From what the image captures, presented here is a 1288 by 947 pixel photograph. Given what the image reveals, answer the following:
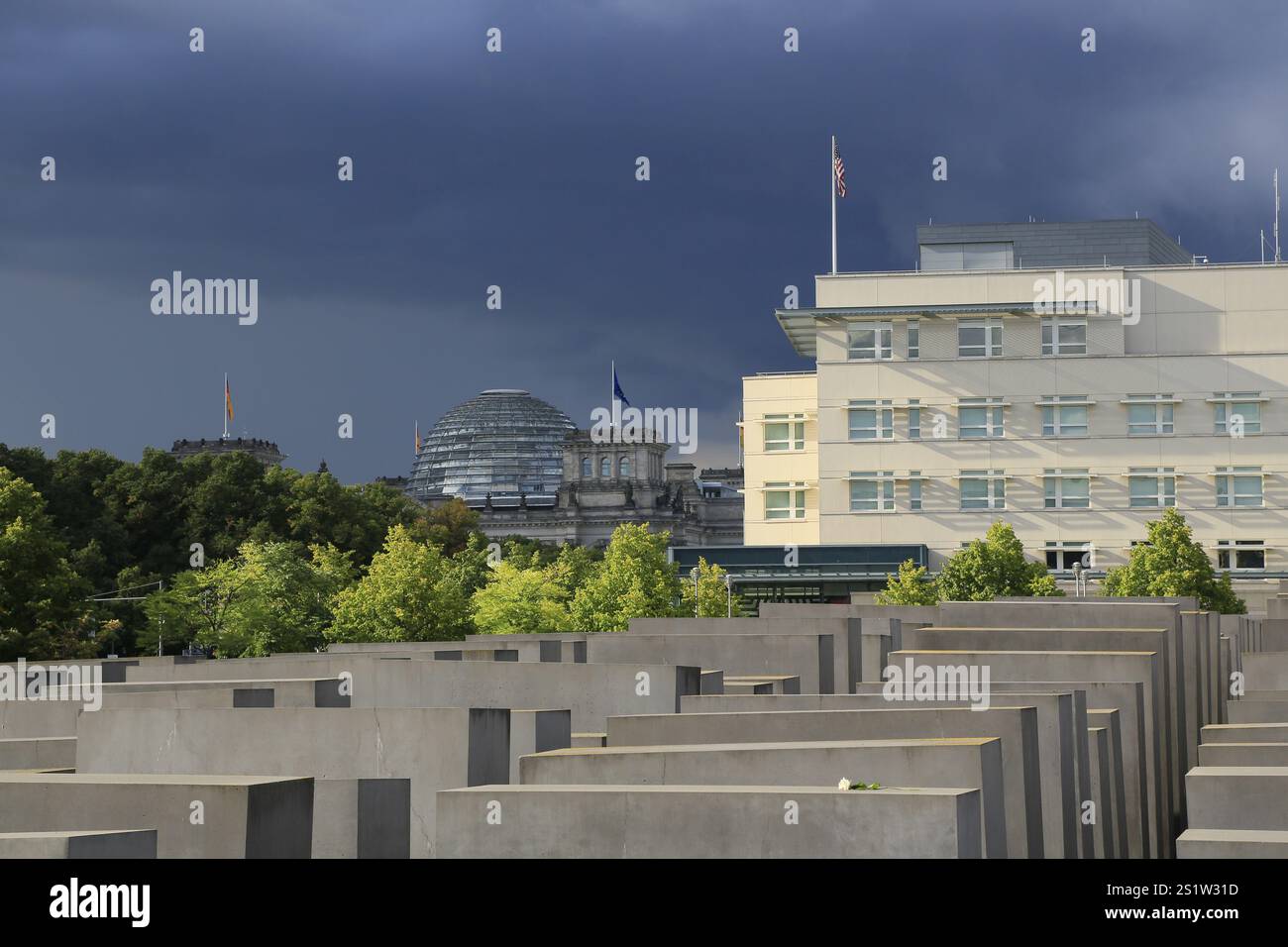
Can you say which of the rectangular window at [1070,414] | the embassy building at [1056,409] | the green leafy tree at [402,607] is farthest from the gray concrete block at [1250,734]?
the rectangular window at [1070,414]

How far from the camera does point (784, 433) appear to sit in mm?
103750

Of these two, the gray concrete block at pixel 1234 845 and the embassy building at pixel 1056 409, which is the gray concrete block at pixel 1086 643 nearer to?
the gray concrete block at pixel 1234 845

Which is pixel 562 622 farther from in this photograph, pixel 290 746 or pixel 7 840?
pixel 7 840

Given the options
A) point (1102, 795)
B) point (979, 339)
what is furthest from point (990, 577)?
point (1102, 795)

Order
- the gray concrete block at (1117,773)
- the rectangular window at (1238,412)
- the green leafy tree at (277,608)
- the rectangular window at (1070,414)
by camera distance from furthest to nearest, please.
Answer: the rectangular window at (1070,414) < the rectangular window at (1238,412) < the green leafy tree at (277,608) < the gray concrete block at (1117,773)

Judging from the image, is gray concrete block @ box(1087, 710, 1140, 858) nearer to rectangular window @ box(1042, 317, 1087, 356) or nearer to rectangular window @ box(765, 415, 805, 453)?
rectangular window @ box(1042, 317, 1087, 356)

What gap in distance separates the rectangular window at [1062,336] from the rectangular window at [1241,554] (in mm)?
13431

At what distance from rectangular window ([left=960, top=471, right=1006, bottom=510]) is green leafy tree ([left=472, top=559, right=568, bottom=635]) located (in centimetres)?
2357

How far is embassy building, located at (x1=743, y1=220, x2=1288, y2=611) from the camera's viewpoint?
9519cm

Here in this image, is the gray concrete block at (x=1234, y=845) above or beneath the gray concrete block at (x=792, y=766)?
beneath

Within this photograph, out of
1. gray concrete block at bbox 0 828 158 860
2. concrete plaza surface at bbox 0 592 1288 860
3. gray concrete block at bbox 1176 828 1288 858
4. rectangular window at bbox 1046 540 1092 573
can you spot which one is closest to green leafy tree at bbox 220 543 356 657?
concrete plaza surface at bbox 0 592 1288 860

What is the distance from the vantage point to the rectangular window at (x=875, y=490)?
320ft
